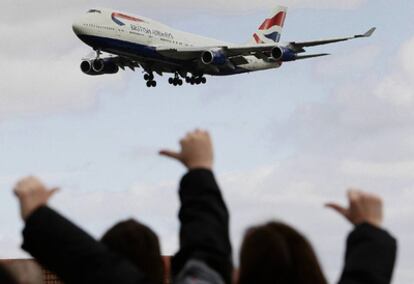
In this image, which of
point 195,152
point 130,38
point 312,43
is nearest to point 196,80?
point 130,38

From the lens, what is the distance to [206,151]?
13.1 ft

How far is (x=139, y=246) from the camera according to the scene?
412cm

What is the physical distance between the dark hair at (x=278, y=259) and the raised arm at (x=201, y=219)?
89mm

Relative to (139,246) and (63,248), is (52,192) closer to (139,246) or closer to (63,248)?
(63,248)

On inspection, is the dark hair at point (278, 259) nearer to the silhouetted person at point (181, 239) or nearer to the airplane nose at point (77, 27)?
the silhouetted person at point (181, 239)

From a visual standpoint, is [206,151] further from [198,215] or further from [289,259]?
Result: [289,259]

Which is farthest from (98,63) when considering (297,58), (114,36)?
(297,58)

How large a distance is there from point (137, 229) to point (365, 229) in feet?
3.20

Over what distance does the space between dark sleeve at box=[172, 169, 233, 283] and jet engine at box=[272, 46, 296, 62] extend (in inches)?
2233

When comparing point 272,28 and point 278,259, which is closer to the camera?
point 278,259

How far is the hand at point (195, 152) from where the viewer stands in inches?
156

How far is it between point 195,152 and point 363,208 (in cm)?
69

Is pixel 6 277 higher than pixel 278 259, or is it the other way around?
pixel 278 259

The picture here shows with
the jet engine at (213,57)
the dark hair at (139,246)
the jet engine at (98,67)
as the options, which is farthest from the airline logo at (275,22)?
the dark hair at (139,246)
